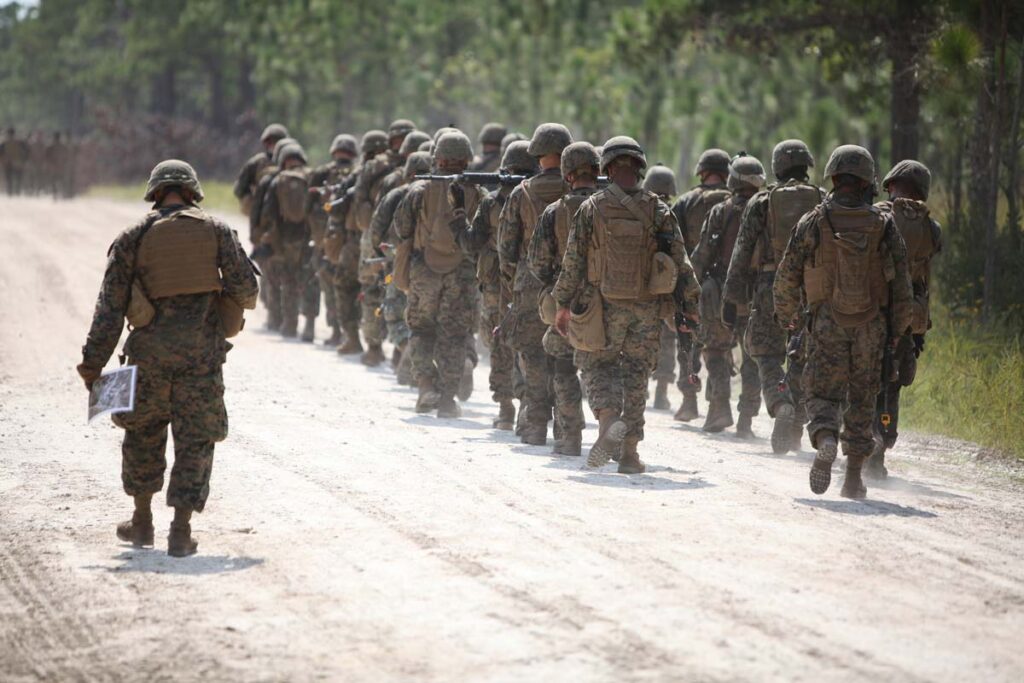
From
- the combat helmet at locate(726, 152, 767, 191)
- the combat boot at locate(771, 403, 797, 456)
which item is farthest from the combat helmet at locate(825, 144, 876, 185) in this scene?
the combat helmet at locate(726, 152, 767, 191)

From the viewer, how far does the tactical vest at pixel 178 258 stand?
27.0ft

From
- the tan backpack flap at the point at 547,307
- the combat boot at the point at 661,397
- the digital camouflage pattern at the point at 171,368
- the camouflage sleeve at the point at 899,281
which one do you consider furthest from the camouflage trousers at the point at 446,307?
the digital camouflage pattern at the point at 171,368

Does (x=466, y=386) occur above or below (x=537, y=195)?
below

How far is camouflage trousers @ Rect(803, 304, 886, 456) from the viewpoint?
32.8ft

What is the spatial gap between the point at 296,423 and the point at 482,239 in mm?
1973

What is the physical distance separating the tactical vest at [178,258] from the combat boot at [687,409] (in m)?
6.53

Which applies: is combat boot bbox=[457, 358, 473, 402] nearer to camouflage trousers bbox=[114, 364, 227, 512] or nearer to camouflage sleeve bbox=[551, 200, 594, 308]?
camouflage sleeve bbox=[551, 200, 594, 308]

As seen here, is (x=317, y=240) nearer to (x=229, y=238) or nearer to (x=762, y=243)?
(x=762, y=243)

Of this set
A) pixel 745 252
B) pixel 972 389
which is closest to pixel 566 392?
pixel 745 252

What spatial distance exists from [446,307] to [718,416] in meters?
2.33

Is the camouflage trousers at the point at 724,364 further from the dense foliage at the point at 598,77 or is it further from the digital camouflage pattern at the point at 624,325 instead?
the dense foliage at the point at 598,77

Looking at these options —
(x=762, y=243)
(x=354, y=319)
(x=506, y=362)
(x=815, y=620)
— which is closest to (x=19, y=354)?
(x=354, y=319)

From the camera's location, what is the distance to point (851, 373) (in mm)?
10031

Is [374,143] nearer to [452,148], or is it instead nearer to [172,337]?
[452,148]
